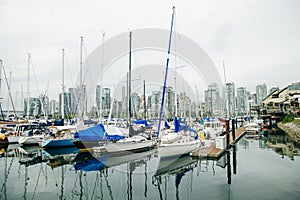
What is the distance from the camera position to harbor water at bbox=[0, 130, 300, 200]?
10969 mm

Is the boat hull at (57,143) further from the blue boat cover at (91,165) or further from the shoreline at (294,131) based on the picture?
the shoreline at (294,131)

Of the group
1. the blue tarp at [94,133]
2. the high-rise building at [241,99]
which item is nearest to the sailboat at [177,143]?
the blue tarp at [94,133]

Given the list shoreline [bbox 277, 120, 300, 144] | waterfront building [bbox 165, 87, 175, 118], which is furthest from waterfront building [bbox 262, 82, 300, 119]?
waterfront building [bbox 165, 87, 175, 118]

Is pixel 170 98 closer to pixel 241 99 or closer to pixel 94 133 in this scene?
pixel 94 133

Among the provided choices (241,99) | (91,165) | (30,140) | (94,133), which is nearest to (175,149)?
(91,165)

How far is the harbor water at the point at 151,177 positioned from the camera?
11.0 meters

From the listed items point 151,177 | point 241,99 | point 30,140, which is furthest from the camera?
point 241,99

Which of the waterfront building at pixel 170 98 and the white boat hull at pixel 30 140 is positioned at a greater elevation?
the waterfront building at pixel 170 98

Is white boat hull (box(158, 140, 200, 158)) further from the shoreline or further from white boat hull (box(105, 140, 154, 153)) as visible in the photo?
the shoreline

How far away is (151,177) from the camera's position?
45.3 feet

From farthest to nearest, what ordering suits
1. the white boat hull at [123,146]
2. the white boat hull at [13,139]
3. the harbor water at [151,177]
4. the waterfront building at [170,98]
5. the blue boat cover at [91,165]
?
1. the waterfront building at [170,98]
2. the white boat hull at [13,139]
3. the white boat hull at [123,146]
4. the blue boat cover at [91,165]
5. the harbor water at [151,177]

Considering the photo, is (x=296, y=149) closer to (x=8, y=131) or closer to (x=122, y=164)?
(x=122, y=164)

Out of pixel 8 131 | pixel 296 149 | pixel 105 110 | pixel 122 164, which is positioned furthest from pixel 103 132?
pixel 105 110

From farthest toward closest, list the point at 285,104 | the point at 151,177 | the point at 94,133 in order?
the point at 285,104 → the point at 94,133 → the point at 151,177
